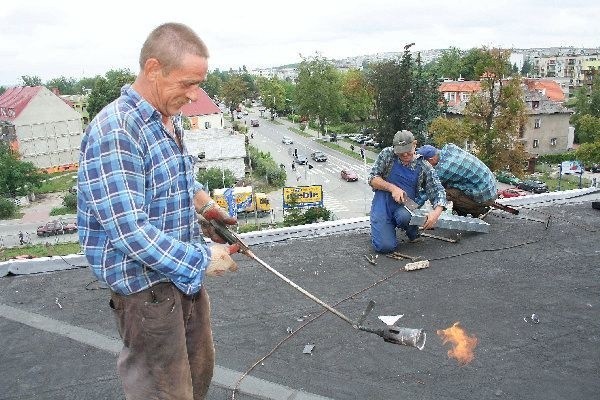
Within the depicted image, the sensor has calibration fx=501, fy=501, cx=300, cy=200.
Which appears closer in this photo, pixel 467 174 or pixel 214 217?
pixel 214 217

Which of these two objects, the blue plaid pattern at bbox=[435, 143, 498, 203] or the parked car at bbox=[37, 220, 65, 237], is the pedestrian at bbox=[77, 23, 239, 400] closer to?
the blue plaid pattern at bbox=[435, 143, 498, 203]

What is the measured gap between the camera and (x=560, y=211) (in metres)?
6.54

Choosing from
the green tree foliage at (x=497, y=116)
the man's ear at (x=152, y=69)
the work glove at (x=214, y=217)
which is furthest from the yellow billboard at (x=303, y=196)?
the man's ear at (x=152, y=69)

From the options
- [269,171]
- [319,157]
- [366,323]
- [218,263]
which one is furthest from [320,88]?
[218,263]

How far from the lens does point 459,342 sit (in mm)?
3451

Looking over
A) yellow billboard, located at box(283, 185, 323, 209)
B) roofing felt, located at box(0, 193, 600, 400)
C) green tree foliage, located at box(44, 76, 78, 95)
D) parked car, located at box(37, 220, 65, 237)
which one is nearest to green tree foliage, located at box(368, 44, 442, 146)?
yellow billboard, located at box(283, 185, 323, 209)

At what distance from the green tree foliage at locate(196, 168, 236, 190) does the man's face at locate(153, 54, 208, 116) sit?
1297 inches

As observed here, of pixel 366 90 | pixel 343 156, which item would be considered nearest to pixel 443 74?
pixel 366 90

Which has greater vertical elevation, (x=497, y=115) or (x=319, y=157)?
(x=497, y=115)

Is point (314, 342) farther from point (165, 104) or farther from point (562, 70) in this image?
point (562, 70)

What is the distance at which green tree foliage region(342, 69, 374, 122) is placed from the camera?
55884 millimetres

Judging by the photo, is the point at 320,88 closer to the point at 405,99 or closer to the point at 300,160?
the point at 300,160

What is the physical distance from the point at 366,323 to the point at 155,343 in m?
2.00

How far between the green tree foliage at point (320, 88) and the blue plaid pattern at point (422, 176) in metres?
51.0
